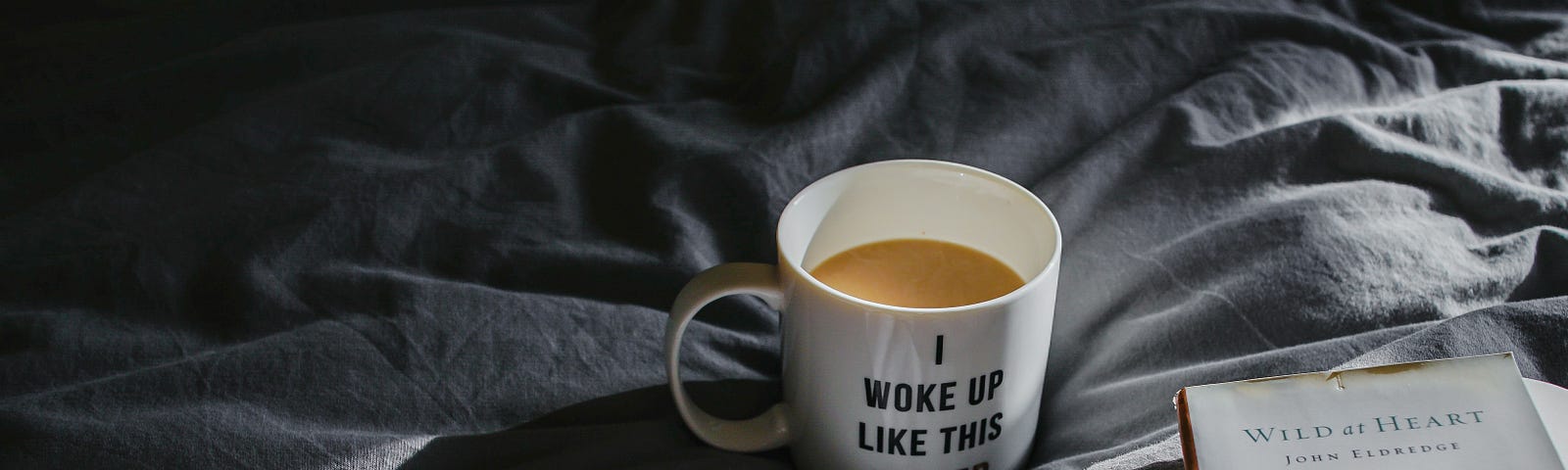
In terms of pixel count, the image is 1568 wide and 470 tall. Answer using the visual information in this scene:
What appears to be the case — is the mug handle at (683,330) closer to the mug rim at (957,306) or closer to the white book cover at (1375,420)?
the mug rim at (957,306)

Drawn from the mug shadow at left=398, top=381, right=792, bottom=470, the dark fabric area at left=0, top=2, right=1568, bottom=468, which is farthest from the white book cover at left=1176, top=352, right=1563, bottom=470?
the mug shadow at left=398, top=381, right=792, bottom=470

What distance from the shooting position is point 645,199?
69 centimetres

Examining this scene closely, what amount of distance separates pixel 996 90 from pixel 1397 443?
0.42 m

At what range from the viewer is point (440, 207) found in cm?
68

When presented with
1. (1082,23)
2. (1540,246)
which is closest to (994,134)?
(1082,23)

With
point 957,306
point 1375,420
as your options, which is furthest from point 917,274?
point 1375,420

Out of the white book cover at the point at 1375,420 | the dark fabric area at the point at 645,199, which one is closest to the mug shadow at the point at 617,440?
the dark fabric area at the point at 645,199

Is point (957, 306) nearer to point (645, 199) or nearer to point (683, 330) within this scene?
point (683, 330)

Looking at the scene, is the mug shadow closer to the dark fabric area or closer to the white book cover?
the dark fabric area

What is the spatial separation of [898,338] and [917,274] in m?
0.08

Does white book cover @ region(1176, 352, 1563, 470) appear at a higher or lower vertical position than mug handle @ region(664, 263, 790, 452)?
lower

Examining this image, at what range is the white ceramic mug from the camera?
1.45 feet

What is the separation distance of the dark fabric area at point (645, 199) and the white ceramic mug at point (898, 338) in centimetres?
4

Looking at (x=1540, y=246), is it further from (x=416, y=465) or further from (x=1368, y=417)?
(x=416, y=465)
